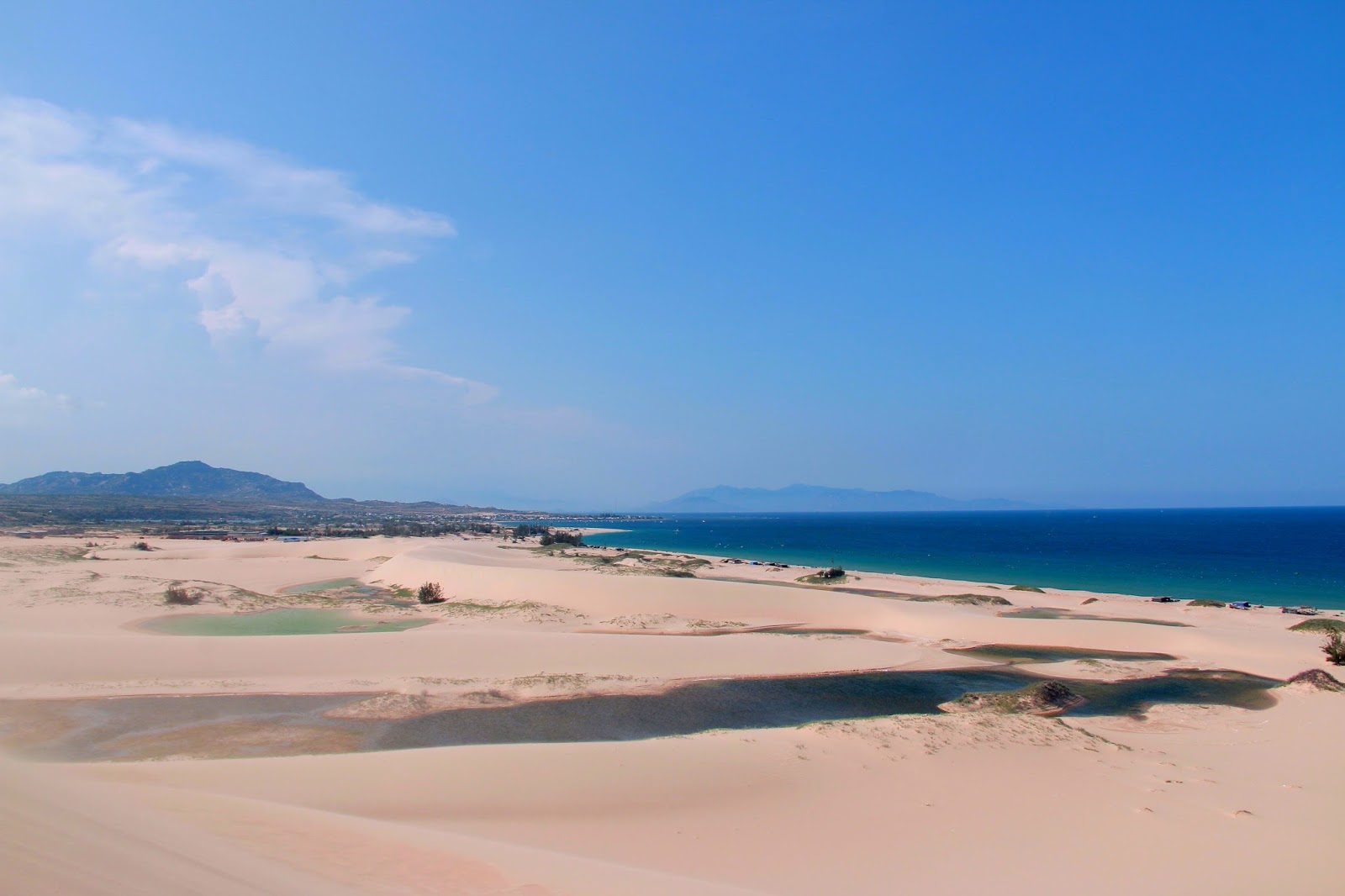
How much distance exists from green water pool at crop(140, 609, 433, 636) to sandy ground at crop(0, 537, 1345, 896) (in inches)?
101

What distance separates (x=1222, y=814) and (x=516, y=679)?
40.9 ft

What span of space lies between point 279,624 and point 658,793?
2017 centimetres

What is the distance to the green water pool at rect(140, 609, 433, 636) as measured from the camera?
23016mm

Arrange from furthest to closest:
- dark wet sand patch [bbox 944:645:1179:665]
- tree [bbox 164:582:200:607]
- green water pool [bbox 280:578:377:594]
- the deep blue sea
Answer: the deep blue sea
green water pool [bbox 280:578:377:594]
tree [bbox 164:582:200:607]
dark wet sand patch [bbox 944:645:1179:665]

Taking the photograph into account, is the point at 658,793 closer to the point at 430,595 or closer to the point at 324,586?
the point at 430,595

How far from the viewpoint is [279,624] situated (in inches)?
973

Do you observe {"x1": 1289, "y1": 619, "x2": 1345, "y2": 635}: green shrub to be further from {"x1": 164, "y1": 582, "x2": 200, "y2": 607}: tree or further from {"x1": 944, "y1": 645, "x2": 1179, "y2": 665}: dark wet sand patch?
{"x1": 164, "y1": 582, "x2": 200, "y2": 607}: tree

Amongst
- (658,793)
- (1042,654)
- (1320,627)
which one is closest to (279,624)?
(658,793)

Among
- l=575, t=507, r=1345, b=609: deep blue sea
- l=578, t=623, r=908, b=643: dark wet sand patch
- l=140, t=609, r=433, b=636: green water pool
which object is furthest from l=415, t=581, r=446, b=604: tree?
l=575, t=507, r=1345, b=609: deep blue sea

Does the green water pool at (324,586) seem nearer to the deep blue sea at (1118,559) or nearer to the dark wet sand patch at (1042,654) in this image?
the dark wet sand patch at (1042,654)

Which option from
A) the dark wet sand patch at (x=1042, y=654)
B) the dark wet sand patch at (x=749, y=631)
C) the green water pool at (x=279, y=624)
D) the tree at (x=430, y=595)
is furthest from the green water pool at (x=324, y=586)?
the dark wet sand patch at (x=1042, y=654)

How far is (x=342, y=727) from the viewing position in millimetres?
12484

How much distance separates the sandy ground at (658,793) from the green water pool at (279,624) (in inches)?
101

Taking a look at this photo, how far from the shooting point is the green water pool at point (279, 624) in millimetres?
23016
